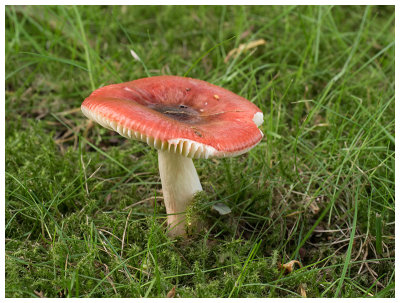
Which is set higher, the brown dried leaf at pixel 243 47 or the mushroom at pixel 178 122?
the mushroom at pixel 178 122

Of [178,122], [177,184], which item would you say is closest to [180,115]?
[178,122]

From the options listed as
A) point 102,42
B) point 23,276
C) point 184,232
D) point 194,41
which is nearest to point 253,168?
point 184,232

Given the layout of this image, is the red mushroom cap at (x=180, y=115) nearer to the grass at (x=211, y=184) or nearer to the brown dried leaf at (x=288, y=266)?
the grass at (x=211, y=184)

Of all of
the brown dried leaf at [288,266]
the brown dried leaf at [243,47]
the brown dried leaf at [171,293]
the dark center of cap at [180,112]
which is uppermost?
the dark center of cap at [180,112]

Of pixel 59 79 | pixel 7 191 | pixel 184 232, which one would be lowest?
pixel 184 232

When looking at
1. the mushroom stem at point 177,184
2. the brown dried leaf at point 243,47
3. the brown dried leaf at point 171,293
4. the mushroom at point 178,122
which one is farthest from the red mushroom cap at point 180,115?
the brown dried leaf at point 243,47
